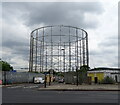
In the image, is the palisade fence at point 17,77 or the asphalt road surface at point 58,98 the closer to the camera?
the asphalt road surface at point 58,98

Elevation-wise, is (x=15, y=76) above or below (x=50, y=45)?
below

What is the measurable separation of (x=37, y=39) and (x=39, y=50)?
3067 millimetres

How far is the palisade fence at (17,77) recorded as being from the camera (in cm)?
4354

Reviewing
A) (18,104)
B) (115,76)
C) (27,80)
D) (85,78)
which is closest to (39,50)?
(27,80)

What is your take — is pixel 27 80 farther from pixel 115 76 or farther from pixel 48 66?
pixel 115 76

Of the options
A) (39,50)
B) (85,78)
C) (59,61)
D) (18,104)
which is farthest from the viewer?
(39,50)

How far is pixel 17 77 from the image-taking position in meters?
49.2

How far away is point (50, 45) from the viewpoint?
53.0 m

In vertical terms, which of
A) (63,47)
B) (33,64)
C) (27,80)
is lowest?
(27,80)

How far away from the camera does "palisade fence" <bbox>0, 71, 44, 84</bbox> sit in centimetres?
4354

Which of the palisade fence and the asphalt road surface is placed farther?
the palisade fence

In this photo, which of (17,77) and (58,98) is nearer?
(58,98)

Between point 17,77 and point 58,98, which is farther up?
point 17,77

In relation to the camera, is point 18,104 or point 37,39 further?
point 37,39
